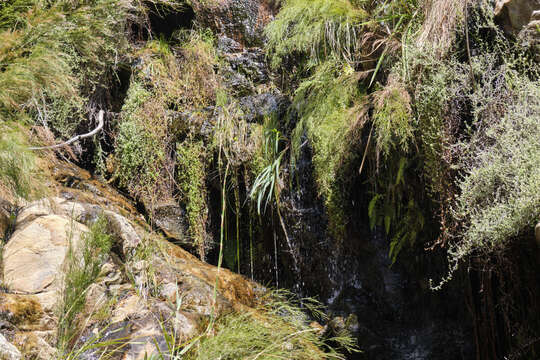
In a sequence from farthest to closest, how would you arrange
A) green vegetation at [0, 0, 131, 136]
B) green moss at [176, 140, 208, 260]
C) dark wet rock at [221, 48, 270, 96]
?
dark wet rock at [221, 48, 270, 96], green moss at [176, 140, 208, 260], green vegetation at [0, 0, 131, 136]

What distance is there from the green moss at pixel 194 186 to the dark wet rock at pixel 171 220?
65mm

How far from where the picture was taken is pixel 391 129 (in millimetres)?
2580

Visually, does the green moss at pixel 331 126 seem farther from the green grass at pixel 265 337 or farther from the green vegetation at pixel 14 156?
the green vegetation at pixel 14 156

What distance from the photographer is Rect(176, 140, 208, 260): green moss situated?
3498 millimetres

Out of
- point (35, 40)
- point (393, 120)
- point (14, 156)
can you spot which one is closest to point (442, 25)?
point (393, 120)

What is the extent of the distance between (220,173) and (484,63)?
1.92m

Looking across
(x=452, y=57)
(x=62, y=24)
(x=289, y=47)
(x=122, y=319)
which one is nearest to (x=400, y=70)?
(x=452, y=57)

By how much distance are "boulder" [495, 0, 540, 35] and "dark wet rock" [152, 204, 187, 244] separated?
2.53m

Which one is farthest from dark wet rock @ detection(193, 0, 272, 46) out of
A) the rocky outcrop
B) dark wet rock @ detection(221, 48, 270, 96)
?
the rocky outcrop

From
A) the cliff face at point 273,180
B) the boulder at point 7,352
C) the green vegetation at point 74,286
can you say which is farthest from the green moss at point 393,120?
the boulder at point 7,352

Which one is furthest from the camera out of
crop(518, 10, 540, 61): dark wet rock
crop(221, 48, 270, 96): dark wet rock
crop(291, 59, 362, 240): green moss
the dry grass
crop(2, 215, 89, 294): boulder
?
crop(221, 48, 270, 96): dark wet rock

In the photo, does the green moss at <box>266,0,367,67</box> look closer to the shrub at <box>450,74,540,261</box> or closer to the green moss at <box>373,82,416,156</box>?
the green moss at <box>373,82,416,156</box>

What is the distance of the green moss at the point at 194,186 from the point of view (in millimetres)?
3498

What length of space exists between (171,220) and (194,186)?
1.05ft
